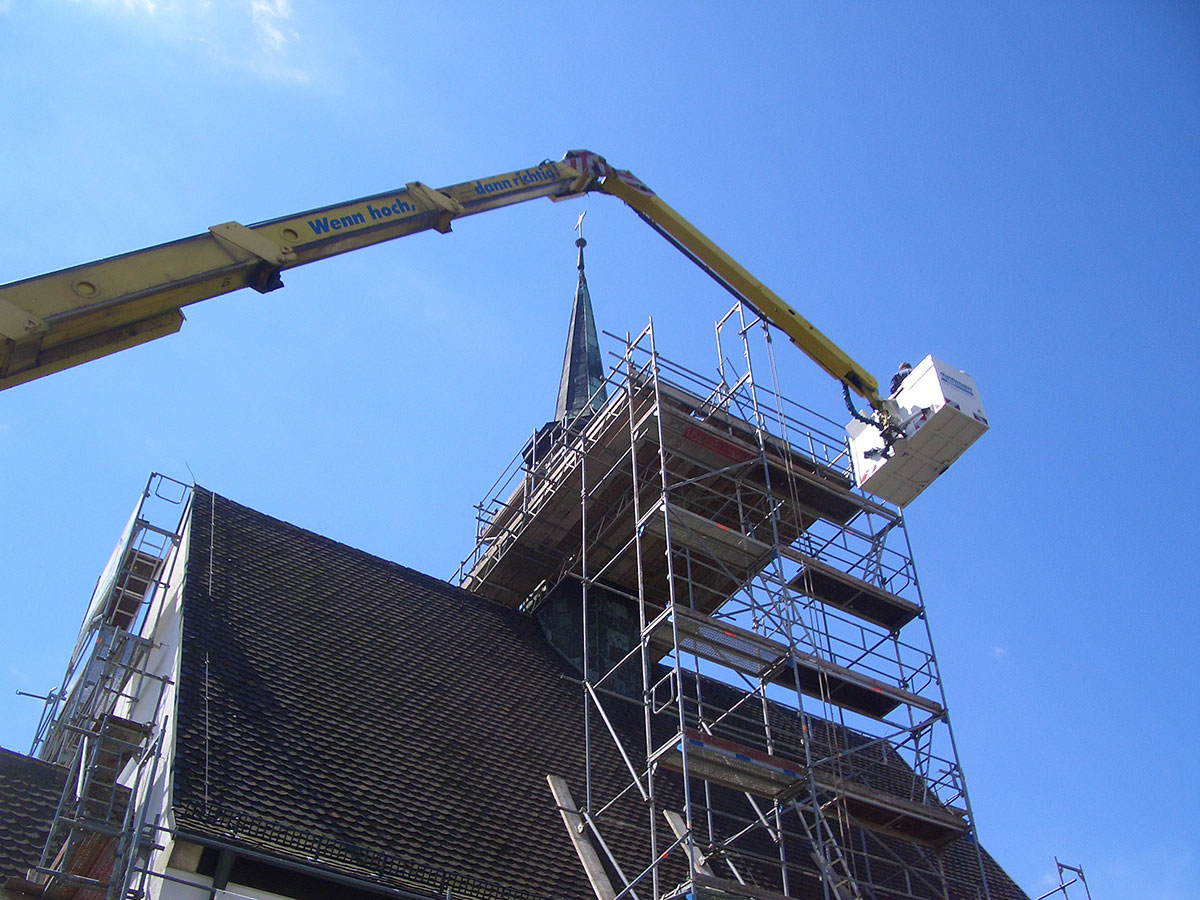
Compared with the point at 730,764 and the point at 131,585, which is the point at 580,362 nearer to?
the point at 131,585

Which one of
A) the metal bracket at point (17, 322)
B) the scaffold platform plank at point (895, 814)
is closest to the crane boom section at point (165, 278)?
the metal bracket at point (17, 322)

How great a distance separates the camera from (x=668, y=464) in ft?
52.7

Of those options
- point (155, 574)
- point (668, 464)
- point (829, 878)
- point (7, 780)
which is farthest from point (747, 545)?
point (7, 780)

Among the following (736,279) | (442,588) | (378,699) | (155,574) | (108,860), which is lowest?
(108,860)

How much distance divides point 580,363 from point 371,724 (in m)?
15.0

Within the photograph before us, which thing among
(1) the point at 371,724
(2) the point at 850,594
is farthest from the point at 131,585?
(2) the point at 850,594

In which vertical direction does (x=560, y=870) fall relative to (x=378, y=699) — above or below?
below

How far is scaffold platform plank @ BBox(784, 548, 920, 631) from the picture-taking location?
1483 cm

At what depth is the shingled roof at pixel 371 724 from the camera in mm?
10484

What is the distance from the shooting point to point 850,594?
1535 cm

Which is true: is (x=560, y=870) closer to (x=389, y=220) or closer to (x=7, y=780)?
(x=7, y=780)

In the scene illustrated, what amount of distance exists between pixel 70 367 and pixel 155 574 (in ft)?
20.2

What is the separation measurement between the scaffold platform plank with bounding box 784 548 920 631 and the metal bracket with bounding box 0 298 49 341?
9.10 m

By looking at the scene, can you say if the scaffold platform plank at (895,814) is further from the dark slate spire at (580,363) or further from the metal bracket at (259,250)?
the dark slate spire at (580,363)
